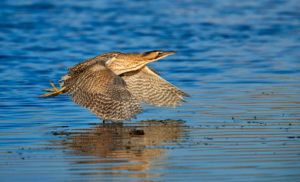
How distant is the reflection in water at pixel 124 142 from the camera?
725cm

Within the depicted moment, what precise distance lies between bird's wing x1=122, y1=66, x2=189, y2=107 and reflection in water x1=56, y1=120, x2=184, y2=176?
3.13ft

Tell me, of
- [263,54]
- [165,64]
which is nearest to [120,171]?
[165,64]

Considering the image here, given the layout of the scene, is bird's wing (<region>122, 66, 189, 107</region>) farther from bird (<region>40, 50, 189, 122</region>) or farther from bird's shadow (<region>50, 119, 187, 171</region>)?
bird's shadow (<region>50, 119, 187, 171</region>)

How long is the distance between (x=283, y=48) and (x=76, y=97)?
10.9 metres

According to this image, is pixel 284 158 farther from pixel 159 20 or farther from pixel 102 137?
pixel 159 20

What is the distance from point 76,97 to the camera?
374 inches

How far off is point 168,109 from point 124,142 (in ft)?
9.88

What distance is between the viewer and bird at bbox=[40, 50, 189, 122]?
8930 mm

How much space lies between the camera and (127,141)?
8.39 meters

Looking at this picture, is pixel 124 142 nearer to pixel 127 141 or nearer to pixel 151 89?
pixel 127 141

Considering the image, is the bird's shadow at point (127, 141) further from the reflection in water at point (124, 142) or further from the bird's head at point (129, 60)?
Answer: the bird's head at point (129, 60)

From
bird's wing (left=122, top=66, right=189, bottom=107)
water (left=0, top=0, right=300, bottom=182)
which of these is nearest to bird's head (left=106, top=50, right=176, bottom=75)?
bird's wing (left=122, top=66, right=189, bottom=107)

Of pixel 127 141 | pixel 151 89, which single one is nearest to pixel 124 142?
pixel 127 141

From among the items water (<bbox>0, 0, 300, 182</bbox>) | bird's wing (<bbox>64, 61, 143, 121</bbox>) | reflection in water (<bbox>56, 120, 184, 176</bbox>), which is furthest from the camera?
bird's wing (<bbox>64, 61, 143, 121</bbox>)
